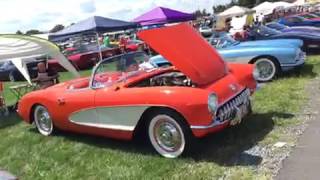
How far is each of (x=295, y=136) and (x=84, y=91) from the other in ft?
9.41

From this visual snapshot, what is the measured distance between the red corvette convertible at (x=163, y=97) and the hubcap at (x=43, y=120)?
0.20m

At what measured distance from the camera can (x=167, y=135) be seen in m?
5.57

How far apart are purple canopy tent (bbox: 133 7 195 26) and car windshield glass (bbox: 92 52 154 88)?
481 inches

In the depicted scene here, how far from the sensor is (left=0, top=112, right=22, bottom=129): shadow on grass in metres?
9.22

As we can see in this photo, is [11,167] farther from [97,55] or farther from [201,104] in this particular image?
[97,55]

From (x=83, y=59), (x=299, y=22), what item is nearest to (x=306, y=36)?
(x=299, y=22)

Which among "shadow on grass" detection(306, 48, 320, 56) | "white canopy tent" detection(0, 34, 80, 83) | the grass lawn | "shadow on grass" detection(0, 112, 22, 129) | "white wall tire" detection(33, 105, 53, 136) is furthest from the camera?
"shadow on grass" detection(306, 48, 320, 56)

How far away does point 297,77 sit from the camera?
412 inches

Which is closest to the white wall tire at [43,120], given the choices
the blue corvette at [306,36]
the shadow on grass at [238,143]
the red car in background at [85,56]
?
the shadow on grass at [238,143]

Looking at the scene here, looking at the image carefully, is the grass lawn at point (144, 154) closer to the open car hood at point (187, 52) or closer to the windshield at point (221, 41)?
the open car hood at point (187, 52)

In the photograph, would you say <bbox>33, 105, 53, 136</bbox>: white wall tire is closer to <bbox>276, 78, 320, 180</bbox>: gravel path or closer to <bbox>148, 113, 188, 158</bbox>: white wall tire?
<bbox>148, 113, 188, 158</bbox>: white wall tire

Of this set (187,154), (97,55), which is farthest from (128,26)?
(187,154)

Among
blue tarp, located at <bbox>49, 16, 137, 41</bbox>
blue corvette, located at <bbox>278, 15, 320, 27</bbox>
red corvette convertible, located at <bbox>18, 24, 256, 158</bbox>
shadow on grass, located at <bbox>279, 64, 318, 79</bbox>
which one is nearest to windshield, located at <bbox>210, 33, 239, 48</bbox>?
shadow on grass, located at <bbox>279, 64, 318, 79</bbox>

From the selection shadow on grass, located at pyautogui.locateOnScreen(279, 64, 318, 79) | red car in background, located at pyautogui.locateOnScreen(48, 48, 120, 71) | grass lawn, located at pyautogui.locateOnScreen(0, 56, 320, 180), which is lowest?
red car in background, located at pyautogui.locateOnScreen(48, 48, 120, 71)
